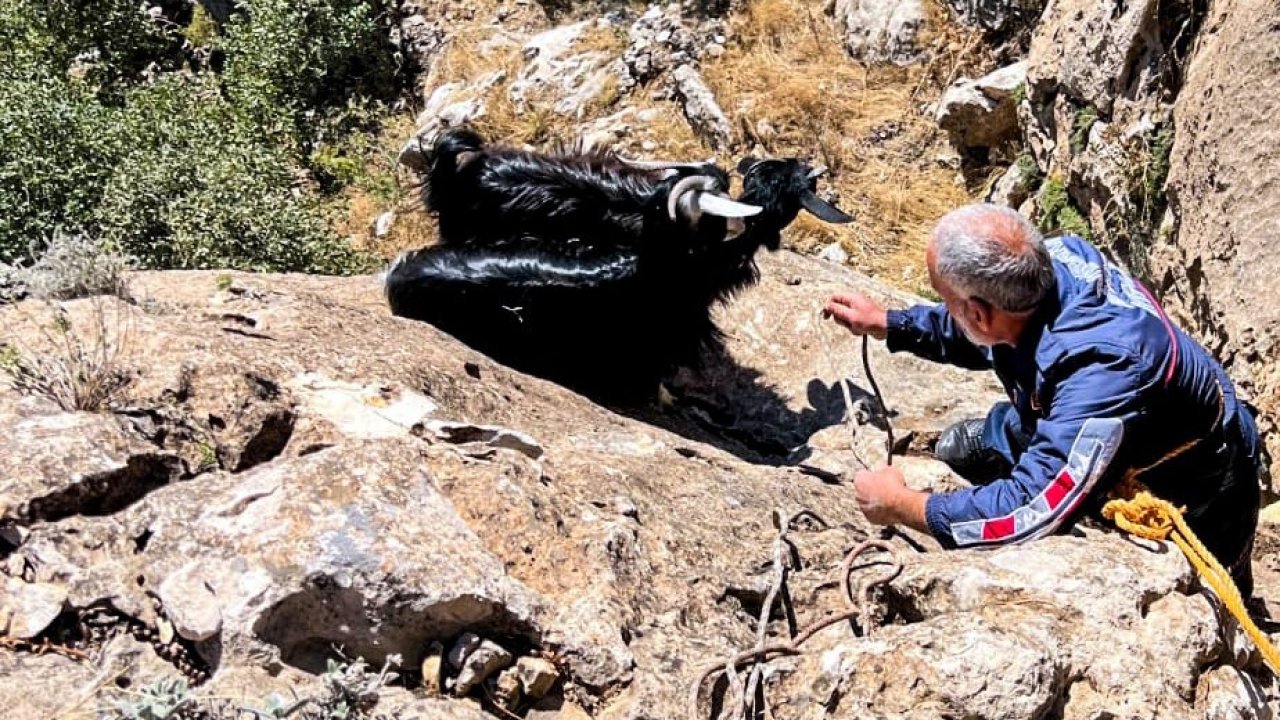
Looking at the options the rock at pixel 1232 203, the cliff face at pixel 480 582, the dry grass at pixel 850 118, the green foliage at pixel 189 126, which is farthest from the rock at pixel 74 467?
the dry grass at pixel 850 118

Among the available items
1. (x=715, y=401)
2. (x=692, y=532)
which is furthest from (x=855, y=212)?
(x=692, y=532)

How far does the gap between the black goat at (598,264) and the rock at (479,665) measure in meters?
2.42

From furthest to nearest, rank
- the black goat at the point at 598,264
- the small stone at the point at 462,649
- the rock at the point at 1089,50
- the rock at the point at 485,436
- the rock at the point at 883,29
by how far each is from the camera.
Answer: the rock at the point at 883,29
the rock at the point at 1089,50
the black goat at the point at 598,264
the rock at the point at 485,436
the small stone at the point at 462,649

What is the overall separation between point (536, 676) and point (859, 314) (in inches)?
76.6

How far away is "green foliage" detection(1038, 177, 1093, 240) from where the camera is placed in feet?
20.3

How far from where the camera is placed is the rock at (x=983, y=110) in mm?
7785

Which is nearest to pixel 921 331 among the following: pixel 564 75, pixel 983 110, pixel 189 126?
pixel 983 110

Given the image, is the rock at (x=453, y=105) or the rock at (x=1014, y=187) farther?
the rock at (x=453, y=105)

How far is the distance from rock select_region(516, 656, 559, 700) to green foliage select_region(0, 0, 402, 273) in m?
3.36

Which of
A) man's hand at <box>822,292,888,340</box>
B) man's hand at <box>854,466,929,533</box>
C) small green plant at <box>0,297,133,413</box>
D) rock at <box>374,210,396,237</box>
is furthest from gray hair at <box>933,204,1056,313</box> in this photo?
rock at <box>374,210,396,237</box>

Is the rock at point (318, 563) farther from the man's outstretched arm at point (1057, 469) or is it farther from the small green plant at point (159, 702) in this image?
the man's outstretched arm at point (1057, 469)

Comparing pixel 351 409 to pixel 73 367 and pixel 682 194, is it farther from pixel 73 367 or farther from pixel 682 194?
pixel 682 194

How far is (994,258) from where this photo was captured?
261 centimetres

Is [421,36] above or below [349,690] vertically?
above
